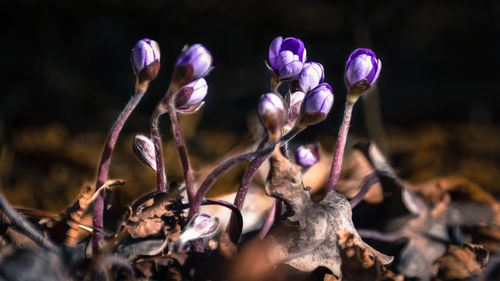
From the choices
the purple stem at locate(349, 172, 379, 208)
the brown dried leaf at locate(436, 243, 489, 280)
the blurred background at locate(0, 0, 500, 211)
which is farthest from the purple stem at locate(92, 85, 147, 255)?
the blurred background at locate(0, 0, 500, 211)

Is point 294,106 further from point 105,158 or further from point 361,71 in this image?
point 105,158

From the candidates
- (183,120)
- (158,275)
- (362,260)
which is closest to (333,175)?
(362,260)

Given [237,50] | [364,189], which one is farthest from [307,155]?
[237,50]

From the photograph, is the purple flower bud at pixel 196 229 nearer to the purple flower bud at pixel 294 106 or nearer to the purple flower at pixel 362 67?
the purple flower bud at pixel 294 106

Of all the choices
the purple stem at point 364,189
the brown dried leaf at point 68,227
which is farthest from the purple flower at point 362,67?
the brown dried leaf at point 68,227

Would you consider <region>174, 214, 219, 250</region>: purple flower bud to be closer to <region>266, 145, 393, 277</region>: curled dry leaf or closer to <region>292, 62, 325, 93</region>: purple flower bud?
<region>266, 145, 393, 277</region>: curled dry leaf

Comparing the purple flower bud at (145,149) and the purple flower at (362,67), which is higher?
the purple flower at (362,67)

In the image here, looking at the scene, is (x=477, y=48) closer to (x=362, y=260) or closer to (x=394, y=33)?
(x=394, y=33)
